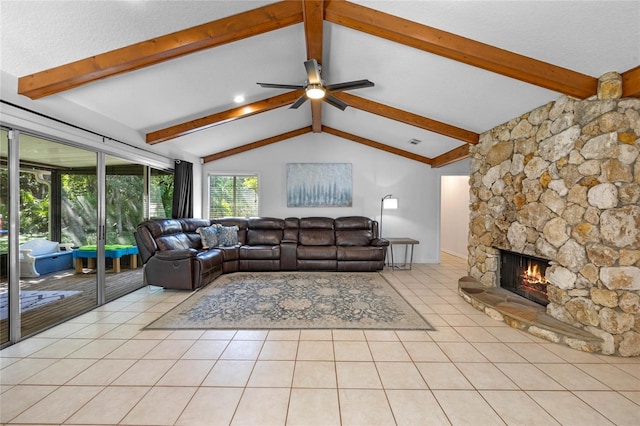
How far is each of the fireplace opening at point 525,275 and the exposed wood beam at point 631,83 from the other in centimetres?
173

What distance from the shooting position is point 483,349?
238cm

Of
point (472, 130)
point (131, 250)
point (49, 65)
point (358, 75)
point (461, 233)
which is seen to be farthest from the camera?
point (461, 233)

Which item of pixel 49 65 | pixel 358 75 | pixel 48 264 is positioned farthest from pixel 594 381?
pixel 48 264

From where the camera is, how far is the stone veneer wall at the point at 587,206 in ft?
7.41

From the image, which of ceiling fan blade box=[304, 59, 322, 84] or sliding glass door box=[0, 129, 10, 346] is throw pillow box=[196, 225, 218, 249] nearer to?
sliding glass door box=[0, 129, 10, 346]

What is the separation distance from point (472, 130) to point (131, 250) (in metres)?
6.35

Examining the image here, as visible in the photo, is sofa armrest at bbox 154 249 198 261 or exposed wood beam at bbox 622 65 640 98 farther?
sofa armrest at bbox 154 249 198 261

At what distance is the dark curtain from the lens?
16.8ft

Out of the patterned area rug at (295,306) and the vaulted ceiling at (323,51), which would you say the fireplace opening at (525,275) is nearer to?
the patterned area rug at (295,306)

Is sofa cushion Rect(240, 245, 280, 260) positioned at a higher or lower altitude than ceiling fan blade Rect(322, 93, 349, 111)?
lower

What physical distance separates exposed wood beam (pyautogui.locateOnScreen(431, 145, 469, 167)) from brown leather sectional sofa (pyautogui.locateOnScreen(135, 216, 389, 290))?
1.88 m

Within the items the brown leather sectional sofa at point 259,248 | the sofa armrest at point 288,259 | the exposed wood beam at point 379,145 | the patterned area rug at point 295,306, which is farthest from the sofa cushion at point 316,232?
the exposed wood beam at point 379,145

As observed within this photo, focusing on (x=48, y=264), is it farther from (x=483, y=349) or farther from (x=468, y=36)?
(x=468, y=36)

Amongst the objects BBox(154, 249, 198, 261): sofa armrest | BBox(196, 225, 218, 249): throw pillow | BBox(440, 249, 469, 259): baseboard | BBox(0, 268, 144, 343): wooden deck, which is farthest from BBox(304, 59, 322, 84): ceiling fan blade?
BBox(440, 249, 469, 259): baseboard
